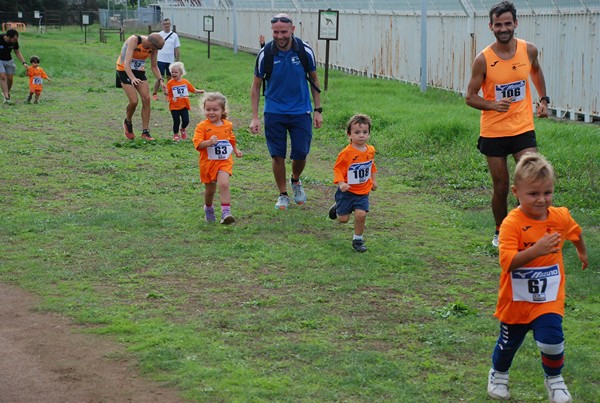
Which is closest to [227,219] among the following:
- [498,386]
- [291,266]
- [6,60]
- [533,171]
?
[291,266]

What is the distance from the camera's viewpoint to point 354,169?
880 centimetres

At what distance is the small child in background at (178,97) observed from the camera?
16000 mm

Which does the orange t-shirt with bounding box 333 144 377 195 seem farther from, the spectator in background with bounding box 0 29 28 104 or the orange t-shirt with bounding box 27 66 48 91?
the spectator in background with bounding box 0 29 28 104

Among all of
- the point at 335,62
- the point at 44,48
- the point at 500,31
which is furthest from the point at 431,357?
the point at 44,48

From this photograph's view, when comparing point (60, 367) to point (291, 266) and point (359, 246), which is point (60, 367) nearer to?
point (291, 266)

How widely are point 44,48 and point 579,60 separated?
28492 mm

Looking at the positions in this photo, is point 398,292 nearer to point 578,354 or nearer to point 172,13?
point 578,354

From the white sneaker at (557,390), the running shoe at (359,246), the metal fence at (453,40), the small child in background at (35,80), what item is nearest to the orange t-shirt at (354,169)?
the running shoe at (359,246)

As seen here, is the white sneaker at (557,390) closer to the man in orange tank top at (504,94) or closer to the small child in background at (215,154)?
the man in orange tank top at (504,94)

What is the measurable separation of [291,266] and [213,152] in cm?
211

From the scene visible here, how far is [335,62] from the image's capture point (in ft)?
106

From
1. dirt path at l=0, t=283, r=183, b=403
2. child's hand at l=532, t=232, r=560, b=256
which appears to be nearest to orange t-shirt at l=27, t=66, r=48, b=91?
dirt path at l=0, t=283, r=183, b=403

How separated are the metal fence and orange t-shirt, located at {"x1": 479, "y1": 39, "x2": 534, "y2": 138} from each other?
9.16m

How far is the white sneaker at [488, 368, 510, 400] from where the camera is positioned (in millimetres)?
5223
